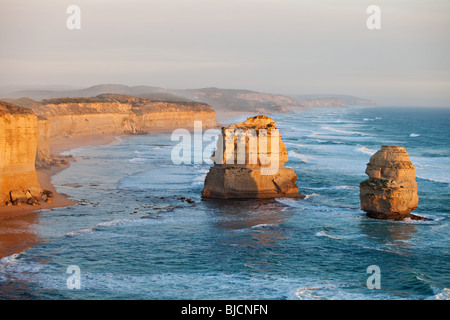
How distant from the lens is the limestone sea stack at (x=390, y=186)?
2914cm

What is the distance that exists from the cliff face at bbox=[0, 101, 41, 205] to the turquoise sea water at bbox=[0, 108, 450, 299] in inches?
88.2

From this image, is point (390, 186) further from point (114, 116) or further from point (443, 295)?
point (114, 116)

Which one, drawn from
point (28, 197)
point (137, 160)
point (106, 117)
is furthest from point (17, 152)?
point (106, 117)

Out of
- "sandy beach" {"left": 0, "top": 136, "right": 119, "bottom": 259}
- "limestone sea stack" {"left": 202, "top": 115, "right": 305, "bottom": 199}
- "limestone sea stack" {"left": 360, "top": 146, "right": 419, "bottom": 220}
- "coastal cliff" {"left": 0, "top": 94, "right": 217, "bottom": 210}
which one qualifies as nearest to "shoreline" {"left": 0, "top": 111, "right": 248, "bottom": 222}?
"sandy beach" {"left": 0, "top": 136, "right": 119, "bottom": 259}

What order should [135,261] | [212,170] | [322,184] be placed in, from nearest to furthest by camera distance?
1. [135,261]
2. [212,170]
3. [322,184]

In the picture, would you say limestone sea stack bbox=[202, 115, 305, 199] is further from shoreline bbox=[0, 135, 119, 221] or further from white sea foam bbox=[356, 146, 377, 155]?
white sea foam bbox=[356, 146, 377, 155]

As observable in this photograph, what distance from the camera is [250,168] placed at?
35281 millimetres

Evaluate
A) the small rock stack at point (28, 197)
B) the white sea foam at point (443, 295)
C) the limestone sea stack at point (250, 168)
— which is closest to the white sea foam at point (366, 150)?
the limestone sea stack at point (250, 168)

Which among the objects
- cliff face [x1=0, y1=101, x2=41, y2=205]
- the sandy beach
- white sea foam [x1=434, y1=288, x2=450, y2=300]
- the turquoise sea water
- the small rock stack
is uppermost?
cliff face [x1=0, y1=101, x2=41, y2=205]

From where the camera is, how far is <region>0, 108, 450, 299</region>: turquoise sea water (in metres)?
20.3

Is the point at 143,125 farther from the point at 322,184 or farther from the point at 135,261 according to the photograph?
the point at 135,261

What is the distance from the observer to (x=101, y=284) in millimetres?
20562
